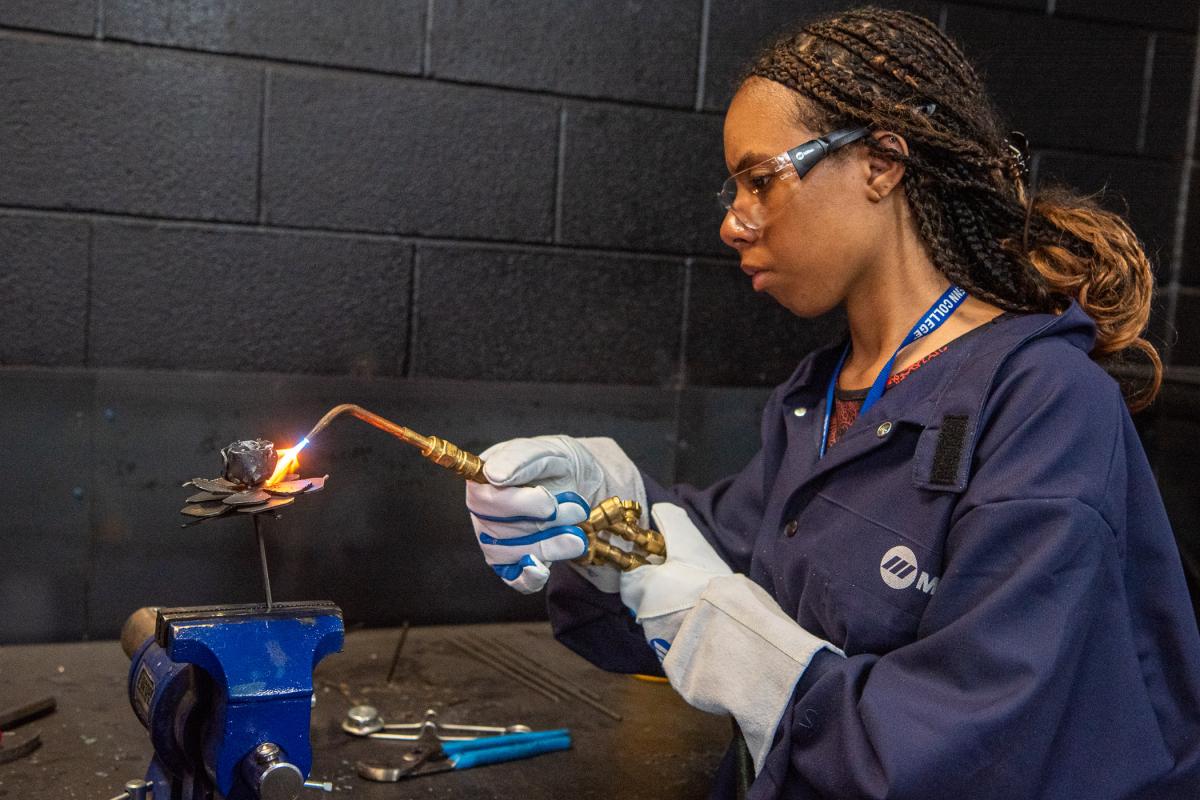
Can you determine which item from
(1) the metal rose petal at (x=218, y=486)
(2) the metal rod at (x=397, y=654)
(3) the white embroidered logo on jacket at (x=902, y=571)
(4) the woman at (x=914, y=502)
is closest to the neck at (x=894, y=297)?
(4) the woman at (x=914, y=502)

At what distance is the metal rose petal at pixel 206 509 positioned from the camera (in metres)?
1.15

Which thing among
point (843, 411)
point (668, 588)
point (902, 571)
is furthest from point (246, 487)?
point (843, 411)

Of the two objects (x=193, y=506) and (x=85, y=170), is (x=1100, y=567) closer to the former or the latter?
(x=193, y=506)

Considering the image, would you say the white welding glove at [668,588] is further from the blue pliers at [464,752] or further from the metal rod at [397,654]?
the metal rod at [397,654]

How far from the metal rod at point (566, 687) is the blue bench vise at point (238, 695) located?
97 cm

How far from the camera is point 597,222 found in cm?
286

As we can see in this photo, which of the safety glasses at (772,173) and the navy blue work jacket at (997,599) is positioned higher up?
the safety glasses at (772,173)

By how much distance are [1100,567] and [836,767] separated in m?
0.36

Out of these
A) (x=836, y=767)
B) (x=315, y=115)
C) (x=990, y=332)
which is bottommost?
(x=836, y=767)

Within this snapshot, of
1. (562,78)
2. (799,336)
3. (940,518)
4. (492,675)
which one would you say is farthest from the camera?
(799,336)

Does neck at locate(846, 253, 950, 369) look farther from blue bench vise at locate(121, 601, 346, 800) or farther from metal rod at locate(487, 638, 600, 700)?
metal rod at locate(487, 638, 600, 700)

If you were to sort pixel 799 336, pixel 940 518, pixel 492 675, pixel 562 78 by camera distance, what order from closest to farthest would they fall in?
pixel 940 518, pixel 492 675, pixel 562 78, pixel 799 336

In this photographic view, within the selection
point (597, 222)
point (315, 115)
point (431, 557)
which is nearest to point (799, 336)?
point (597, 222)

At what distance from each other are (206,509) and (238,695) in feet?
0.63
